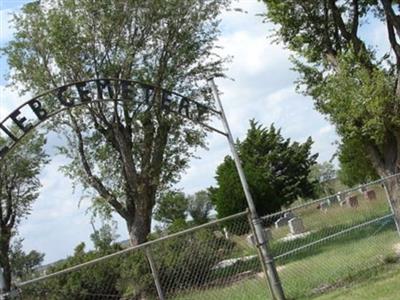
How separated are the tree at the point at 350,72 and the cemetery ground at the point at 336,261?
240 centimetres

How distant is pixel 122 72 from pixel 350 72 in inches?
347

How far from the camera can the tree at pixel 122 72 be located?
2219cm

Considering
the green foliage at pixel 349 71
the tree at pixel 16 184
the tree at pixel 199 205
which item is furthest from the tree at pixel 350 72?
the tree at pixel 199 205

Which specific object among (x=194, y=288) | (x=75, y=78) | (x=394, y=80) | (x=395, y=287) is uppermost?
(x=75, y=78)

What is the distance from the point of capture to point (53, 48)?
878 inches

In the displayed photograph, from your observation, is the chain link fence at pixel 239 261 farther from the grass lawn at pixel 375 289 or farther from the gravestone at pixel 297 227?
the grass lawn at pixel 375 289

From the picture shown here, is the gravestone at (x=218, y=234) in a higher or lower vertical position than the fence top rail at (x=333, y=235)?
higher

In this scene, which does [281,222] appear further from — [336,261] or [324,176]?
[324,176]

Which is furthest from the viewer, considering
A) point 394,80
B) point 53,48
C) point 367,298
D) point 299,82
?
point 53,48

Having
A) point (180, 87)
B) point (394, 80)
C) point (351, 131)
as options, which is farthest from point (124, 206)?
point (394, 80)

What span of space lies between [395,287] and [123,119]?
14.2 m

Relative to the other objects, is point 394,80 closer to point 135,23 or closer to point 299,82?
point 299,82

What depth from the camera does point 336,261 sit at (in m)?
12.4

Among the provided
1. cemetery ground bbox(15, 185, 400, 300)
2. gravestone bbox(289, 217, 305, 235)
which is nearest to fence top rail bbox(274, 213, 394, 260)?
cemetery ground bbox(15, 185, 400, 300)
